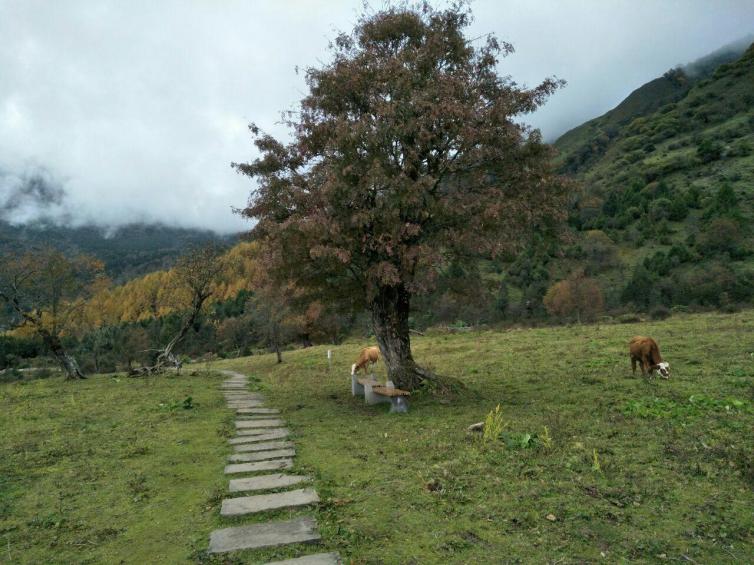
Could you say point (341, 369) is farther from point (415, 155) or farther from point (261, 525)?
point (261, 525)

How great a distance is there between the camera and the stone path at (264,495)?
4.89m

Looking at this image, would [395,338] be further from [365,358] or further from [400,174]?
[365,358]

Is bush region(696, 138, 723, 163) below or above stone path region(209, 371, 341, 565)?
above

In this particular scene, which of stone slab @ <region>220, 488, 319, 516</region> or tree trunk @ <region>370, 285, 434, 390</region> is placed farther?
tree trunk @ <region>370, 285, 434, 390</region>

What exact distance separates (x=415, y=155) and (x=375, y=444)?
21.6ft

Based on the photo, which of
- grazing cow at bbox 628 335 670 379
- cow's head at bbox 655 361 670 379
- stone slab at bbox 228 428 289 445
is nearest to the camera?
stone slab at bbox 228 428 289 445

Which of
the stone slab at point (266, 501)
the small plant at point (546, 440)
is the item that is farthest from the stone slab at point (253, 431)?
the small plant at point (546, 440)

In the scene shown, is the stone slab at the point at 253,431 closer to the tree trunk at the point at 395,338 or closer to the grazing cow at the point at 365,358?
the tree trunk at the point at 395,338

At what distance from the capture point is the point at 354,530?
5074mm

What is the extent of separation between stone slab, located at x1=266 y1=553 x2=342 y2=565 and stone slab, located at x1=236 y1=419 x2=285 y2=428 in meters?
6.32

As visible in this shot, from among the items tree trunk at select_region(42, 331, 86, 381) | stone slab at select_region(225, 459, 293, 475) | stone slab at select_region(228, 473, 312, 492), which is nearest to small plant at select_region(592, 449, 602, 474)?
stone slab at select_region(228, 473, 312, 492)

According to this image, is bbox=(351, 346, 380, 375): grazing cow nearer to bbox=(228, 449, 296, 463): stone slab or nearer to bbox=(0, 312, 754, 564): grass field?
bbox=(0, 312, 754, 564): grass field

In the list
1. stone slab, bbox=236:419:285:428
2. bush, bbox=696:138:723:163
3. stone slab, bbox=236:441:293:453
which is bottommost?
stone slab, bbox=236:419:285:428

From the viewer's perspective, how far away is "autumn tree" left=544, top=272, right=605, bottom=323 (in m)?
56.2
